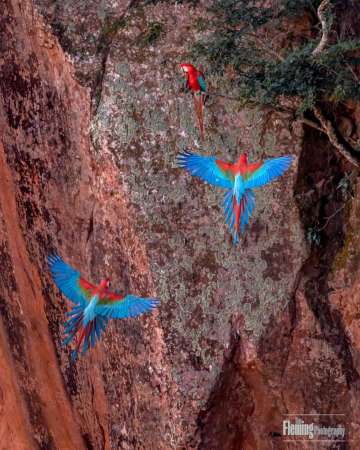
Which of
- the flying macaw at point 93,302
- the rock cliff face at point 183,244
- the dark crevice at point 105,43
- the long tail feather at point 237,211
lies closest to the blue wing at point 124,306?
the flying macaw at point 93,302

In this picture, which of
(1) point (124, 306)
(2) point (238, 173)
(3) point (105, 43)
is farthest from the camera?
(3) point (105, 43)

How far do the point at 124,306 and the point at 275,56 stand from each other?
174 centimetres

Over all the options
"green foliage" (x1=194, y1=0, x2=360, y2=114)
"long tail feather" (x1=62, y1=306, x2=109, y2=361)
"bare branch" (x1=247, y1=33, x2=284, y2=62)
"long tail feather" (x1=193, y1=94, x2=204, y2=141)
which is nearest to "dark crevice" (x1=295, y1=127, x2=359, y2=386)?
"green foliage" (x1=194, y1=0, x2=360, y2=114)

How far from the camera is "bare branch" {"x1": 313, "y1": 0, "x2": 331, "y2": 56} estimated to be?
16.0ft

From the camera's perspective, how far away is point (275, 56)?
5.47 metres

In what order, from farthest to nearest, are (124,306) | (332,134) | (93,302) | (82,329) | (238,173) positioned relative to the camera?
(332,134) → (82,329) → (124,306) → (93,302) → (238,173)

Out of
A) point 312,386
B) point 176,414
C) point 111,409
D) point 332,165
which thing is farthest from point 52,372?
point 332,165

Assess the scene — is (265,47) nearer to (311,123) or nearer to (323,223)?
(311,123)

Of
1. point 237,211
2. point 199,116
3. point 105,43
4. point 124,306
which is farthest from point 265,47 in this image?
point 124,306

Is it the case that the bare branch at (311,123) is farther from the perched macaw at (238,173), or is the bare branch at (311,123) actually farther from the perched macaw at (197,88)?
the perched macaw at (238,173)

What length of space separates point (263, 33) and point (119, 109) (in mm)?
979

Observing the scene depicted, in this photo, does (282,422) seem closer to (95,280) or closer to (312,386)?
(312,386)

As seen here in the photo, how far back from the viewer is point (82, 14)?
18.7 feet

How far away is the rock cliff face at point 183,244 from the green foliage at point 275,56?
0.16 m
